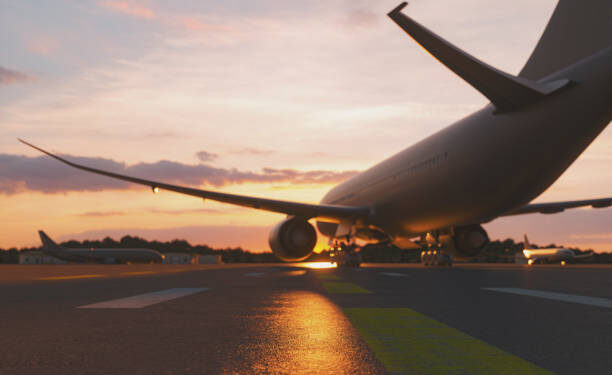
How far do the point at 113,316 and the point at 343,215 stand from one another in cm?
2282

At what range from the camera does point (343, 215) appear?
1115 inches

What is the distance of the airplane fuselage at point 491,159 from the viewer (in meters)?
14.3

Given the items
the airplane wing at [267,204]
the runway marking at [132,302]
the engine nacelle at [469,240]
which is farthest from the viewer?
the engine nacelle at [469,240]

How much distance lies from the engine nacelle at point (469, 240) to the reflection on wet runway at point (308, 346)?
20439 mm

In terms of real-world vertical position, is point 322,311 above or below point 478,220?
below

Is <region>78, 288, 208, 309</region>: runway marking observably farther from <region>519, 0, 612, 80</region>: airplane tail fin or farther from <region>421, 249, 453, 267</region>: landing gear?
<region>421, 249, 453, 267</region>: landing gear

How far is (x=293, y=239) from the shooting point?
2639 centimetres

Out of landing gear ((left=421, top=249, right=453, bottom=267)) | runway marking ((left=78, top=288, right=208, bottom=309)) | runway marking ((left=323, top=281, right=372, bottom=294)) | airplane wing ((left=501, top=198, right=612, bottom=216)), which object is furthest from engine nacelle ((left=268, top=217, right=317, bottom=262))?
runway marking ((left=78, top=288, right=208, bottom=309))

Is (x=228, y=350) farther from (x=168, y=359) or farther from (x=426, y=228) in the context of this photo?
(x=426, y=228)

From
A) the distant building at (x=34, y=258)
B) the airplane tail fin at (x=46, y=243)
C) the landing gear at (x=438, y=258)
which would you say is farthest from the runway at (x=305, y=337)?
the distant building at (x=34, y=258)

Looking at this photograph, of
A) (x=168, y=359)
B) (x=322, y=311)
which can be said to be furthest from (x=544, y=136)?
(x=168, y=359)

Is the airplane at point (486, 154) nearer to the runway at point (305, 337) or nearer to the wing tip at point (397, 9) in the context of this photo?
the wing tip at point (397, 9)

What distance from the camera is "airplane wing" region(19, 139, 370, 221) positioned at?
23516 mm

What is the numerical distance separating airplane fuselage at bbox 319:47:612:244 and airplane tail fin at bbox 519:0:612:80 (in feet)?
1.11
